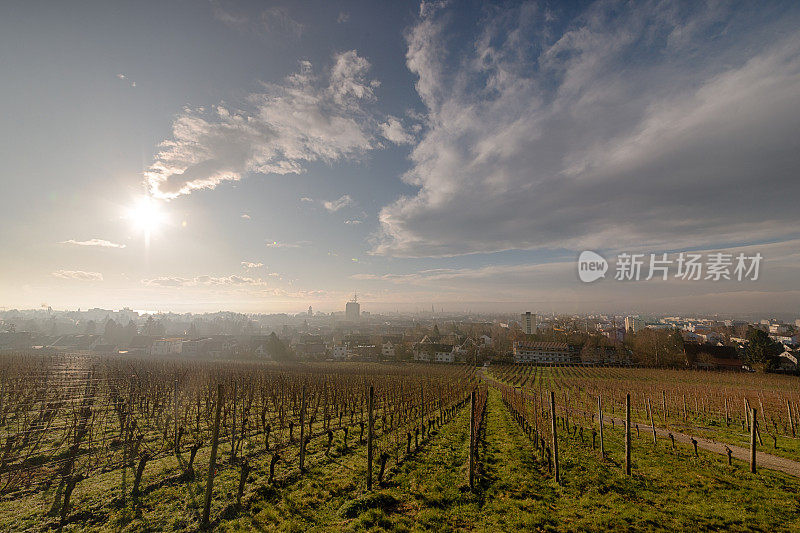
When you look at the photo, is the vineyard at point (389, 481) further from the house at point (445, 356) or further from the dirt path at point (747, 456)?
the house at point (445, 356)

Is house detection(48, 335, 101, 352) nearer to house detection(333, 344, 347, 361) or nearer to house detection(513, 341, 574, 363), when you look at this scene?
house detection(333, 344, 347, 361)

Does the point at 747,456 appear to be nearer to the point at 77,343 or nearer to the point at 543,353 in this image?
the point at 543,353

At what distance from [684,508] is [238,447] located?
17371 mm

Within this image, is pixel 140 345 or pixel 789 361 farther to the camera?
pixel 140 345

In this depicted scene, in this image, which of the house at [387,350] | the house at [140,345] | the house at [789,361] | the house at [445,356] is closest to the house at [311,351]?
the house at [387,350]

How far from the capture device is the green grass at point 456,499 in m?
8.41

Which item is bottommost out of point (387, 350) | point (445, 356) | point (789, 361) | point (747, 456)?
point (789, 361)

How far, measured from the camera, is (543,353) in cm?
8581

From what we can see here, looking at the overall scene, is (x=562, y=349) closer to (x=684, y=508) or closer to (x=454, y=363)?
(x=454, y=363)

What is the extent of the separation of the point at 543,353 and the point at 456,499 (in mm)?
86543

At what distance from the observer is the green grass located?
841 cm

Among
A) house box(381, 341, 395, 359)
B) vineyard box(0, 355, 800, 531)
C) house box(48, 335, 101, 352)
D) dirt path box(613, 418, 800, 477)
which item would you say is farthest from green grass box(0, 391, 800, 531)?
house box(48, 335, 101, 352)

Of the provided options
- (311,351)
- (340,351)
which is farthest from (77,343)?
(340,351)

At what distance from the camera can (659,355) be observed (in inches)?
2980
